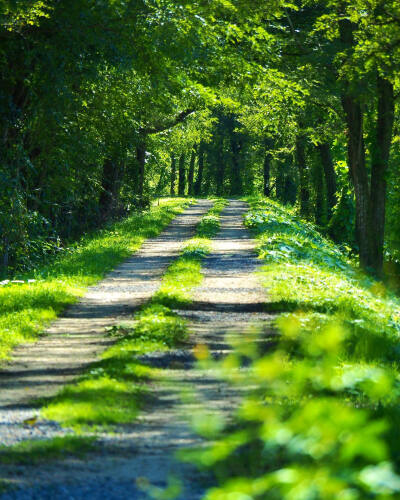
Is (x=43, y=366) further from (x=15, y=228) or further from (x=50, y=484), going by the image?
(x=15, y=228)

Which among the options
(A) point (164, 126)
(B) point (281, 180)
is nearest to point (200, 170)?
(B) point (281, 180)

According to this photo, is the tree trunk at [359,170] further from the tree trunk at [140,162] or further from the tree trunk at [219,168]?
the tree trunk at [219,168]

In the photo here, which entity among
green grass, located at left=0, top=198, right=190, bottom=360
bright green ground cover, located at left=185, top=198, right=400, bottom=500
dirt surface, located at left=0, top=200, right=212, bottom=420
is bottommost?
dirt surface, located at left=0, top=200, right=212, bottom=420

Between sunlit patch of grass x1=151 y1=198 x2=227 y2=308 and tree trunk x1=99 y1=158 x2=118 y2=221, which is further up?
tree trunk x1=99 y1=158 x2=118 y2=221

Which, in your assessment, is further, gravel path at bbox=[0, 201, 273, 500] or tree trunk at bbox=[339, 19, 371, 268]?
tree trunk at bbox=[339, 19, 371, 268]

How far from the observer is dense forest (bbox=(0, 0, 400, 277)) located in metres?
17.4

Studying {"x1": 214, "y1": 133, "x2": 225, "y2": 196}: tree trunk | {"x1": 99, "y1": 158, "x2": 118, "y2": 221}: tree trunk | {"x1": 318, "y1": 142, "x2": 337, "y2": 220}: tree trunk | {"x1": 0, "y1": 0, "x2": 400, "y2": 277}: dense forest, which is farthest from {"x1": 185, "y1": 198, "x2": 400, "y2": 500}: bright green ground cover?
{"x1": 214, "y1": 133, "x2": 225, "y2": 196}: tree trunk

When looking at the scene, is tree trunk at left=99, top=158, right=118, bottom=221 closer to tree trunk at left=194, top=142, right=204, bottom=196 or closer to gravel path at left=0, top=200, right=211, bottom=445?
gravel path at left=0, top=200, right=211, bottom=445

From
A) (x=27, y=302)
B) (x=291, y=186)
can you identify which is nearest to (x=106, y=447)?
(x=27, y=302)

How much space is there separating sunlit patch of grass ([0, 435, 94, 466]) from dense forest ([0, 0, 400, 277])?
32.6ft

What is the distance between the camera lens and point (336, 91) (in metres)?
22.3

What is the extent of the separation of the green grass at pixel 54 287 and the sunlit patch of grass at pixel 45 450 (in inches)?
151

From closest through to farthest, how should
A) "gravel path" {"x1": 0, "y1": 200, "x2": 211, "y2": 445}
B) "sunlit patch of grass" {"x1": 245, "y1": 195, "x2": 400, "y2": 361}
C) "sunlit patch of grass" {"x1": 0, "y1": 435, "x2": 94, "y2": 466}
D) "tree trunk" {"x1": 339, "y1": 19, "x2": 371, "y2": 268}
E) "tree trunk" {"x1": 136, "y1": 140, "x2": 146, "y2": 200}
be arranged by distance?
1. "sunlit patch of grass" {"x1": 0, "y1": 435, "x2": 94, "y2": 466}
2. "gravel path" {"x1": 0, "y1": 200, "x2": 211, "y2": 445}
3. "sunlit patch of grass" {"x1": 245, "y1": 195, "x2": 400, "y2": 361}
4. "tree trunk" {"x1": 339, "y1": 19, "x2": 371, "y2": 268}
5. "tree trunk" {"x1": 136, "y1": 140, "x2": 146, "y2": 200}

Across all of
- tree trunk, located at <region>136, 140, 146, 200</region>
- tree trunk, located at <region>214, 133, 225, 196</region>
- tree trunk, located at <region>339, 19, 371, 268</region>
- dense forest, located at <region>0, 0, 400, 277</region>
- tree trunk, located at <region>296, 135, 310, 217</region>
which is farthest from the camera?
tree trunk, located at <region>214, 133, 225, 196</region>
